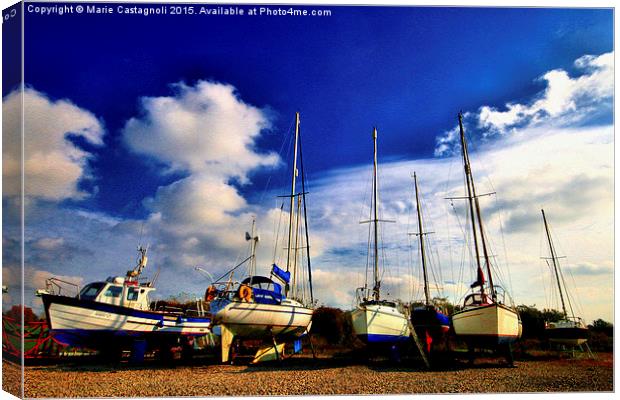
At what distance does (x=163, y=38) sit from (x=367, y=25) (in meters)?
4.14

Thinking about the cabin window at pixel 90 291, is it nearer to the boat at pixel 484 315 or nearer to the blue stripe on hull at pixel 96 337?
the blue stripe on hull at pixel 96 337

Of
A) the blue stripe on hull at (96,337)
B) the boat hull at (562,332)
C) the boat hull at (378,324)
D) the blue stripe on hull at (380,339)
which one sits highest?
the blue stripe on hull at (96,337)

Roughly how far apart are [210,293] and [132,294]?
2431mm

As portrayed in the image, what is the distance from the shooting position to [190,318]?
16312 millimetres

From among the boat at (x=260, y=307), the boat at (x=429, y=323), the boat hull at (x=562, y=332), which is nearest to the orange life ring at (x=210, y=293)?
the boat at (x=260, y=307)

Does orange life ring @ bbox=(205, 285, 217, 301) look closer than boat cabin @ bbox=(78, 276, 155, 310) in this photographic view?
No

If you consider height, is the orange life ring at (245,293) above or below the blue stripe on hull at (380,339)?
above

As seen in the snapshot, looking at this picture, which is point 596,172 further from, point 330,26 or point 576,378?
point 330,26

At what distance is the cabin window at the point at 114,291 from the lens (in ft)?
45.9

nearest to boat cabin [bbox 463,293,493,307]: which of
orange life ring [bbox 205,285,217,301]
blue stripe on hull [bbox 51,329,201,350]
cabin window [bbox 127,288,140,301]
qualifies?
orange life ring [bbox 205,285,217,301]

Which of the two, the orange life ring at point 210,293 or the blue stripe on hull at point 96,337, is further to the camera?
the orange life ring at point 210,293

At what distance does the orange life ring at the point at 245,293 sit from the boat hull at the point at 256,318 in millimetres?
153

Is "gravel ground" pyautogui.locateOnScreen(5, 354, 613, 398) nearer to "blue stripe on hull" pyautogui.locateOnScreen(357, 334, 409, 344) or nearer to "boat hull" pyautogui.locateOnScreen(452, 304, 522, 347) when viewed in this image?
"boat hull" pyautogui.locateOnScreen(452, 304, 522, 347)

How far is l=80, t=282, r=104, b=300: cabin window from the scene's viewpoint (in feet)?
42.0
